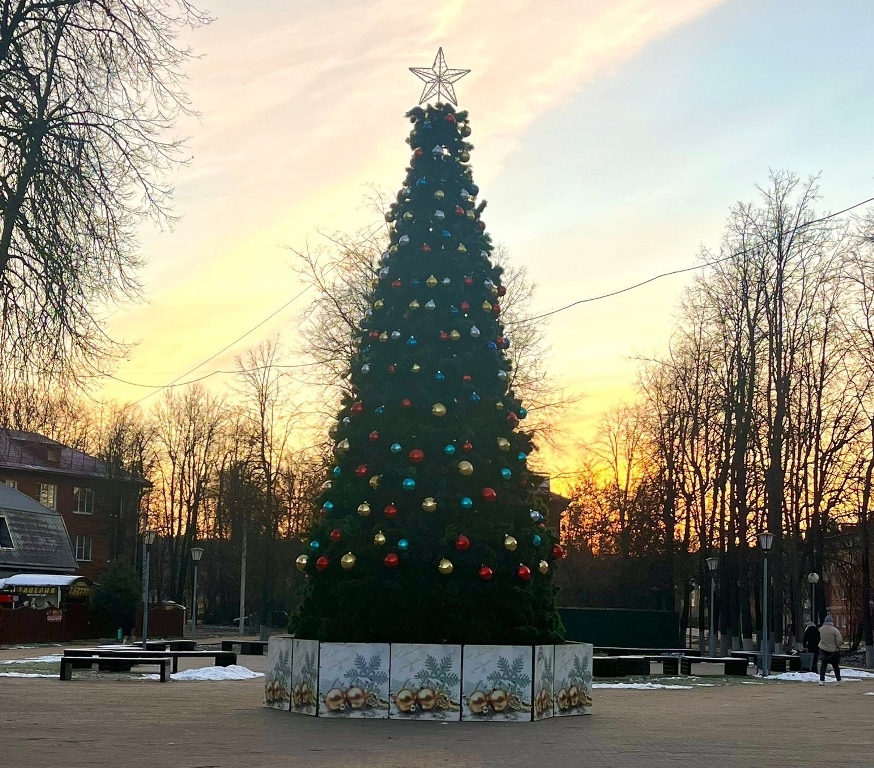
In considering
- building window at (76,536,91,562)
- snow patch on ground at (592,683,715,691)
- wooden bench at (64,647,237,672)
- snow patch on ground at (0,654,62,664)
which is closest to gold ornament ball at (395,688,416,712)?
wooden bench at (64,647,237,672)

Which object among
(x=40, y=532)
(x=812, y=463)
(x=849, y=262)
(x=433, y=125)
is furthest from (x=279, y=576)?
(x=433, y=125)

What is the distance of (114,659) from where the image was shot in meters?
24.3

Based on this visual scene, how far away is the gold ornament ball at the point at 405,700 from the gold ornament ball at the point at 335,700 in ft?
2.27

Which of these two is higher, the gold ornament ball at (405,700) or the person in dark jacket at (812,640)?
the gold ornament ball at (405,700)

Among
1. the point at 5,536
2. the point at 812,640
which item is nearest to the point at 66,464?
the point at 5,536

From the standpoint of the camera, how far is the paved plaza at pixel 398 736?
10977 mm

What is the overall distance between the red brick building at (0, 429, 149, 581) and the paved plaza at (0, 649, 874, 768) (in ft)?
175

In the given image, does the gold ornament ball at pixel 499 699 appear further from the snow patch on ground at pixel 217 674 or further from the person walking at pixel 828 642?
the person walking at pixel 828 642

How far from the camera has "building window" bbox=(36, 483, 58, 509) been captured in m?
71.4

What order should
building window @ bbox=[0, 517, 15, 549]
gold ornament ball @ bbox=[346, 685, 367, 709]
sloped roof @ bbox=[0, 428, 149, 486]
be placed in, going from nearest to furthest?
gold ornament ball @ bbox=[346, 685, 367, 709] → building window @ bbox=[0, 517, 15, 549] → sloped roof @ bbox=[0, 428, 149, 486]

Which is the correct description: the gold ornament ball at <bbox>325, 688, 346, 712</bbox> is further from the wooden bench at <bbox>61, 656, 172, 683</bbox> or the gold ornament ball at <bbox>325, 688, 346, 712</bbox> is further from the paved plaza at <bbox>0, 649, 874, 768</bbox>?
the wooden bench at <bbox>61, 656, 172, 683</bbox>

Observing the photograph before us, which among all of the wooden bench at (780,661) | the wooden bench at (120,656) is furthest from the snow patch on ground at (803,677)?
the wooden bench at (120,656)

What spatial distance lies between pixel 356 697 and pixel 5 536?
39463 mm

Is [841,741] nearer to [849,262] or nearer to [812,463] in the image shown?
[849,262]
